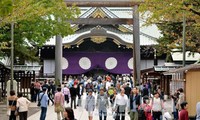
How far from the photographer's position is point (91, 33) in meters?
52.2

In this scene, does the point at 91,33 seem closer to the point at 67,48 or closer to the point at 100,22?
the point at 67,48

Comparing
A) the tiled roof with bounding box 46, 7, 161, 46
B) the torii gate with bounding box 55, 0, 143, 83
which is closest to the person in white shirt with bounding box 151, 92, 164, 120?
the torii gate with bounding box 55, 0, 143, 83

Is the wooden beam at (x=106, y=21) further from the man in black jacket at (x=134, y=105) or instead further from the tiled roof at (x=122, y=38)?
the man in black jacket at (x=134, y=105)

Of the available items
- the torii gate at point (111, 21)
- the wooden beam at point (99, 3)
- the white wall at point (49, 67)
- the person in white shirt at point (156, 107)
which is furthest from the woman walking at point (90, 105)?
the white wall at point (49, 67)

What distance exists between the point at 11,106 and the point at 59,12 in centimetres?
1166

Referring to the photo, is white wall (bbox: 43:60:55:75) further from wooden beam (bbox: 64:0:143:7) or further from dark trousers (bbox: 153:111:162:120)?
dark trousers (bbox: 153:111:162:120)

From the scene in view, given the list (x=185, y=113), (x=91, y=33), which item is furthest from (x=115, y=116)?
(x=91, y=33)

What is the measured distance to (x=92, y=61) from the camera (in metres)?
56.6

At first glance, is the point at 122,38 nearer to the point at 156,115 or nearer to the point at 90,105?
the point at 90,105

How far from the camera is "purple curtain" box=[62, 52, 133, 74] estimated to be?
56.4 m

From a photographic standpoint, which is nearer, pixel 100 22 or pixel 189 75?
pixel 189 75

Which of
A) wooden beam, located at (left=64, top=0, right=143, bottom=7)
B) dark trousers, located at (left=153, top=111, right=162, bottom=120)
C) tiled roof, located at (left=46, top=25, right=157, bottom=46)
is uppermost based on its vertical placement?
wooden beam, located at (left=64, top=0, right=143, bottom=7)

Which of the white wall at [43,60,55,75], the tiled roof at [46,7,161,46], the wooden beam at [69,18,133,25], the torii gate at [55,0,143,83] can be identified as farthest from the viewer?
the white wall at [43,60,55,75]

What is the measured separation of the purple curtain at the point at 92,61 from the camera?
56.4 m
